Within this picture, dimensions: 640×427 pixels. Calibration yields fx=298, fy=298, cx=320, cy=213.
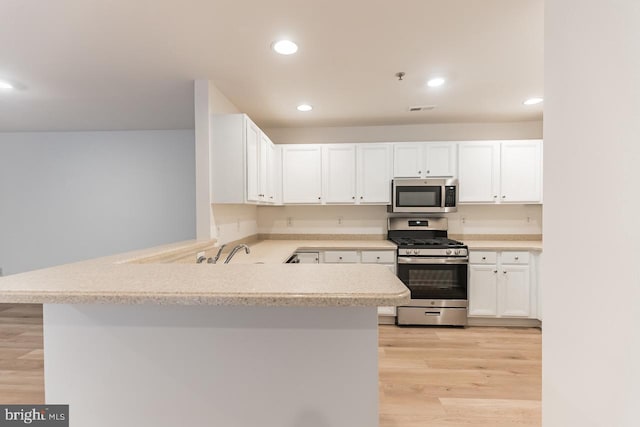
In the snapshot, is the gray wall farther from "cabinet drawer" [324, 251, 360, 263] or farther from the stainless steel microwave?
the stainless steel microwave

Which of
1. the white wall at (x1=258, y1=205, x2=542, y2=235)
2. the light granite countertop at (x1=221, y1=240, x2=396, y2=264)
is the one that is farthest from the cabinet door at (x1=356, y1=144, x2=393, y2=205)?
the light granite countertop at (x1=221, y1=240, x2=396, y2=264)

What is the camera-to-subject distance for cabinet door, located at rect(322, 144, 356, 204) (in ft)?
12.2

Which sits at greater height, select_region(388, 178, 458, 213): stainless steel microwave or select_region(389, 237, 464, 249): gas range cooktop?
select_region(388, 178, 458, 213): stainless steel microwave

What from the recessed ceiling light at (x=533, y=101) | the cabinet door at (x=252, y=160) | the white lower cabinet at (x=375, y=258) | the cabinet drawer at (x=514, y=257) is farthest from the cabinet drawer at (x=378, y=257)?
the recessed ceiling light at (x=533, y=101)

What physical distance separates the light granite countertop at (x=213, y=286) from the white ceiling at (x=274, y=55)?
143 centimetres

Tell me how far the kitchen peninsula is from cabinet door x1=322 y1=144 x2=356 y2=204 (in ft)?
9.05

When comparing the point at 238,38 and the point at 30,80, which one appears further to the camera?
the point at 30,80

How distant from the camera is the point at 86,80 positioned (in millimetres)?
2600

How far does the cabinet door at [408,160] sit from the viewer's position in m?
3.64

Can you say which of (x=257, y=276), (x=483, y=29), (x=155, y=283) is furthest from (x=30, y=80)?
(x=483, y=29)

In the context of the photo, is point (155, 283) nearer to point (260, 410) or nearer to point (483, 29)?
point (260, 410)

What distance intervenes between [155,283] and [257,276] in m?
0.32

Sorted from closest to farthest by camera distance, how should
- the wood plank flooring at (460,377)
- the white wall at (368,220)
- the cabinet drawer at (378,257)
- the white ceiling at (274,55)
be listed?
the white ceiling at (274,55)
the wood plank flooring at (460,377)
the cabinet drawer at (378,257)
the white wall at (368,220)

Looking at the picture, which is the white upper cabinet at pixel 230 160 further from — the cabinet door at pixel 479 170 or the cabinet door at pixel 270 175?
the cabinet door at pixel 479 170
